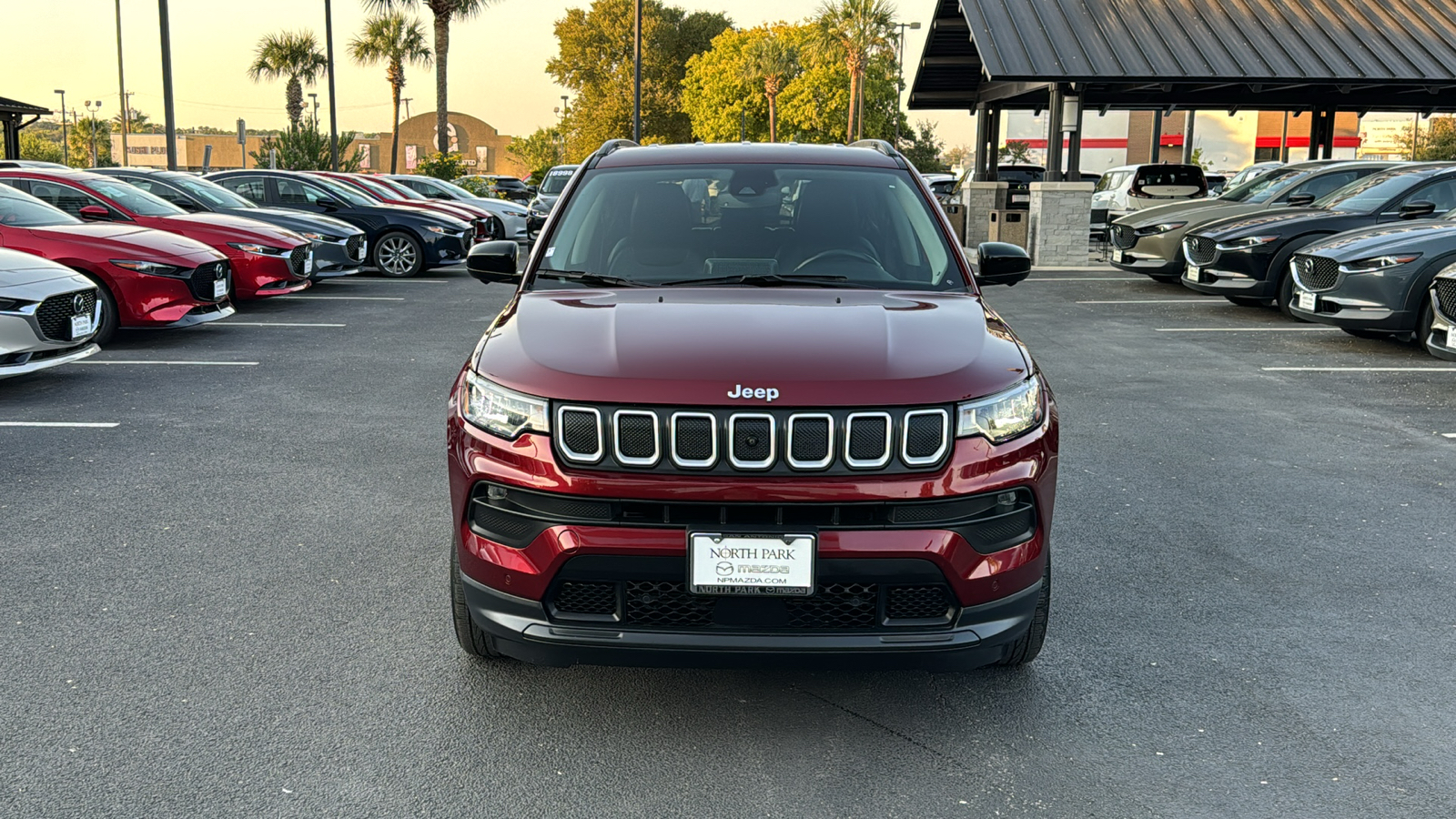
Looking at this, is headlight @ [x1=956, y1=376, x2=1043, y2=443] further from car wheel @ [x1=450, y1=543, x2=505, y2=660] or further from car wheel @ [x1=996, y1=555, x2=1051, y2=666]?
car wheel @ [x1=450, y1=543, x2=505, y2=660]

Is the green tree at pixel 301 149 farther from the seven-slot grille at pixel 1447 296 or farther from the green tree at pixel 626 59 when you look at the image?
the green tree at pixel 626 59

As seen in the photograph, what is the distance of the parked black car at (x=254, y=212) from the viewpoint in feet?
48.4

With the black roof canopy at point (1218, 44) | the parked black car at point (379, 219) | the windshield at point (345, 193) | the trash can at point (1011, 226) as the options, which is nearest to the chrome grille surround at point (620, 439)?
the parked black car at point (379, 219)

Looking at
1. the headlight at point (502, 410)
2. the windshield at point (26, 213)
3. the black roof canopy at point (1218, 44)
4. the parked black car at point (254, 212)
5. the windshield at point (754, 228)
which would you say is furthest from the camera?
the black roof canopy at point (1218, 44)

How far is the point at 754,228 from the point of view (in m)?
4.53

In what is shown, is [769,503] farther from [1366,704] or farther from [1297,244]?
[1297,244]

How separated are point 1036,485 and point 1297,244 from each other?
1133cm

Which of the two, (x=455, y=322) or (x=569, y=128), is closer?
(x=455, y=322)

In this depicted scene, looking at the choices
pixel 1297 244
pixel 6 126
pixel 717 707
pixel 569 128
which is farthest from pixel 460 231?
pixel 569 128

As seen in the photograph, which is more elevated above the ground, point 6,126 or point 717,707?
point 6,126

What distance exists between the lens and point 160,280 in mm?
10531

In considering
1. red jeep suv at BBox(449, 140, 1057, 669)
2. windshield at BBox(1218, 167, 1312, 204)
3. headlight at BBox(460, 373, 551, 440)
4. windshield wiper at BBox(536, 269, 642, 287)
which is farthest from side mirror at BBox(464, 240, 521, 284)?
windshield at BBox(1218, 167, 1312, 204)

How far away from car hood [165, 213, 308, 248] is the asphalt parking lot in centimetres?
572

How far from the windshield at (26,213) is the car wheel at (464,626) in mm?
9036
